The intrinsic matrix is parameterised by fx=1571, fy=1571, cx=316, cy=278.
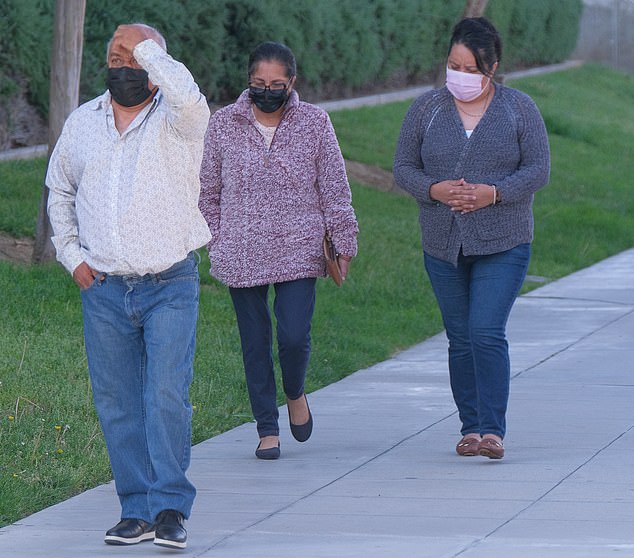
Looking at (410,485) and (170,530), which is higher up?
(170,530)

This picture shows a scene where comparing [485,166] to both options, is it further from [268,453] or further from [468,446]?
[268,453]

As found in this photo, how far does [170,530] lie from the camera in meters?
5.04

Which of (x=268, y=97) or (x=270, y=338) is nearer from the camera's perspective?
(x=268, y=97)

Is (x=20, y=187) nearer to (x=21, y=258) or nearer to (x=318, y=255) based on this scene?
(x=21, y=258)

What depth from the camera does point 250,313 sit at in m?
6.63

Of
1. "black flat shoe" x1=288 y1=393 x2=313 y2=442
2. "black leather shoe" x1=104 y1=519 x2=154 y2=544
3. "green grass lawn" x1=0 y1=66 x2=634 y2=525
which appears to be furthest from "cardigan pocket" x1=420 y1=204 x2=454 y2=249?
"black leather shoe" x1=104 y1=519 x2=154 y2=544

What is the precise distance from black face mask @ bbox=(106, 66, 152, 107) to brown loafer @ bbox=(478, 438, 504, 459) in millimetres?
2248

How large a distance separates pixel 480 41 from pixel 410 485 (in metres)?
1.85

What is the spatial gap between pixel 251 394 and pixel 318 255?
709 mm

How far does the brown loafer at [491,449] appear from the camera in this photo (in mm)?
6441

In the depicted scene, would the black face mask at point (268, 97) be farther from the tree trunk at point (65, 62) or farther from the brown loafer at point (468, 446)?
the tree trunk at point (65, 62)

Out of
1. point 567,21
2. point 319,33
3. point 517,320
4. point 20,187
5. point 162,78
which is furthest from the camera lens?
point 567,21

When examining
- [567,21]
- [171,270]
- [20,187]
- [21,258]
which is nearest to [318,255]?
[171,270]

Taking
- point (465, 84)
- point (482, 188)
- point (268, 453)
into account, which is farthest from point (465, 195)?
point (268, 453)
